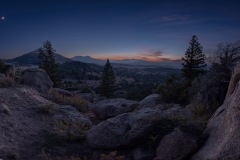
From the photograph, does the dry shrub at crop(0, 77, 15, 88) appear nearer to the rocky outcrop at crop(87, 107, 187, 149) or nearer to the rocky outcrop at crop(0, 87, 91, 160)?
the rocky outcrop at crop(0, 87, 91, 160)

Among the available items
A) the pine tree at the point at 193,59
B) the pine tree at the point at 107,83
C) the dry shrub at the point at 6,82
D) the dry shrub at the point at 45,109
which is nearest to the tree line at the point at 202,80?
Answer: the pine tree at the point at 193,59

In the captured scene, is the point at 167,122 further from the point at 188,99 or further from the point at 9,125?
the point at 188,99

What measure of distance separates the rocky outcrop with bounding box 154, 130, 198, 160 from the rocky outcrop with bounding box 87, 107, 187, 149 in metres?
0.85

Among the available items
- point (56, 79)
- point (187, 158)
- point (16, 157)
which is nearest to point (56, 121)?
point (16, 157)

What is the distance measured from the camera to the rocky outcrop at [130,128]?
356 inches

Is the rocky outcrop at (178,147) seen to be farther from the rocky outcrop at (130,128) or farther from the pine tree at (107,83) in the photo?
the pine tree at (107,83)

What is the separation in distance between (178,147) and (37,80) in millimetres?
12707

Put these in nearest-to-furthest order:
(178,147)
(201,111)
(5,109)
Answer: (178,147)
(5,109)
(201,111)

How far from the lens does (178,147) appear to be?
748 cm

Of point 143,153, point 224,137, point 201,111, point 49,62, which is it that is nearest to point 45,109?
point 143,153

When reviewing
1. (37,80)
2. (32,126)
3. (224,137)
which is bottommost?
(32,126)

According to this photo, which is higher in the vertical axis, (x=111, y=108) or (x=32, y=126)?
(x=32, y=126)

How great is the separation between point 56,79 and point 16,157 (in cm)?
3335

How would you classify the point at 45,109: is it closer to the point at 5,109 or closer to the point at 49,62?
the point at 5,109
